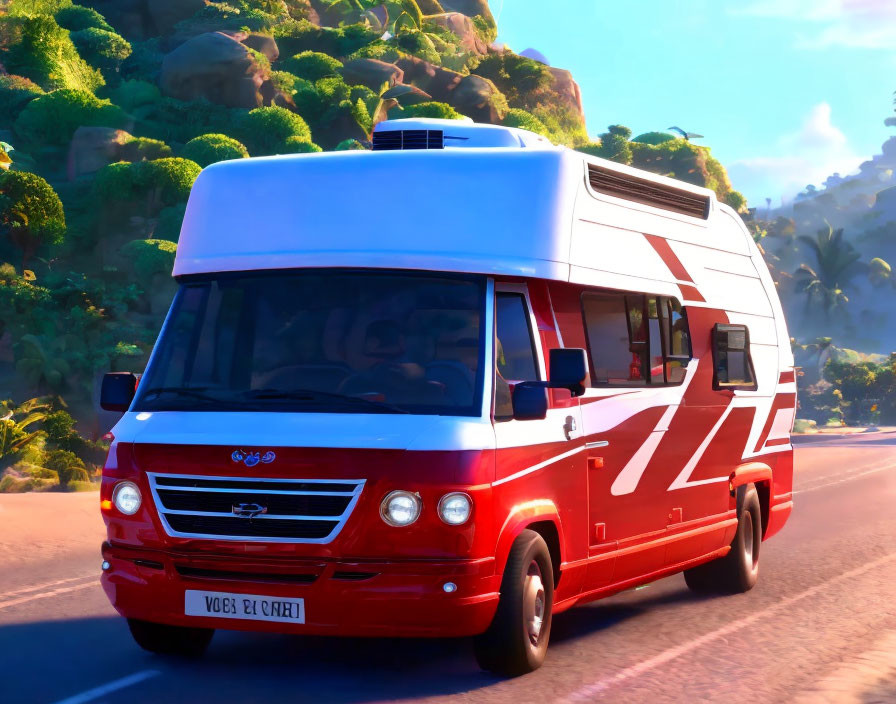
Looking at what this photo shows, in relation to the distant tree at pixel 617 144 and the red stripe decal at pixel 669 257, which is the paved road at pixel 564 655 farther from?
the distant tree at pixel 617 144

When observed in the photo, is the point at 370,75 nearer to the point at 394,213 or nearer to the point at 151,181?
the point at 151,181

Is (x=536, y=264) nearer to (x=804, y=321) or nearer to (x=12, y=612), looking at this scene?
(x=12, y=612)

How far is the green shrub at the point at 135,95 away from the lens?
76.9 metres

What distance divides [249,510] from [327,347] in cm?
104

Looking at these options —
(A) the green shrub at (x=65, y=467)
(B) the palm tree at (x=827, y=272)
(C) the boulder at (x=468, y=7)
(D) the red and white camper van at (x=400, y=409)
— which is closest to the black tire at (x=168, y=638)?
(D) the red and white camper van at (x=400, y=409)

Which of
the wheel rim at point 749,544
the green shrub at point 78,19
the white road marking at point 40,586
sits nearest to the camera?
the white road marking at point 40,586

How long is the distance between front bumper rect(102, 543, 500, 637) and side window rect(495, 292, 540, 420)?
984 mm

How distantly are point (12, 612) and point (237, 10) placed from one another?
8926 cm

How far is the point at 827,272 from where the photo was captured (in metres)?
135

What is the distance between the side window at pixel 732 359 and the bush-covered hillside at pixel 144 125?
16.7m

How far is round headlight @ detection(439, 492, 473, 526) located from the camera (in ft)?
21.4

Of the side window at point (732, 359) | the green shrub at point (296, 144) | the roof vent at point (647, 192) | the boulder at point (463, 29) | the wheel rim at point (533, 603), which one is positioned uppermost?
the boulder at point (463, 29)

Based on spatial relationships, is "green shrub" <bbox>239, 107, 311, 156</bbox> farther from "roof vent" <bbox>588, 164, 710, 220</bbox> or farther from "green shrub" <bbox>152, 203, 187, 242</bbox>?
"roof vent" <bbox>588, 164, 710, 220</bbox>

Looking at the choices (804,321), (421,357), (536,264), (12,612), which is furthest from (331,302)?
(804,321)
